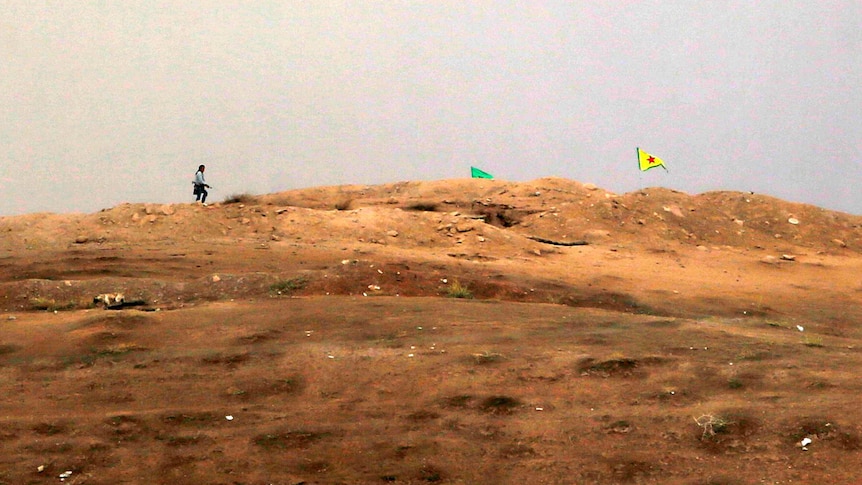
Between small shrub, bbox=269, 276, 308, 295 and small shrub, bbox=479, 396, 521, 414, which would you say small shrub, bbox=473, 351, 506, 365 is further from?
small shrub, bbox=269, 276, 308, 295

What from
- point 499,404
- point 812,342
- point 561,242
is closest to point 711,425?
point 499,404

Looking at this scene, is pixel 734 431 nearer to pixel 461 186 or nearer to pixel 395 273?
pixel 395 273

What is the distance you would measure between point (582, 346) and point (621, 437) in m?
2.49

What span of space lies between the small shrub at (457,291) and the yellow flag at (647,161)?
13893 mm

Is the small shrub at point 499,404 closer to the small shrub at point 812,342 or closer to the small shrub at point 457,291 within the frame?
the small shrub at point 812,342

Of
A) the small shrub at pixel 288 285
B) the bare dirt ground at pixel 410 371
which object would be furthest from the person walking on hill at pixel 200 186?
the small shrub at pixel 288 285

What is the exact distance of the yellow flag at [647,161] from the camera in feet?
80.8

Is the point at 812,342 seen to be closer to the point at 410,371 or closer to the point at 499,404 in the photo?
the point at 499,404

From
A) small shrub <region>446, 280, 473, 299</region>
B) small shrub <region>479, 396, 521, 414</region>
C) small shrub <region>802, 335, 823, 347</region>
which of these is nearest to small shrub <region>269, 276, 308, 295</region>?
small shrub <region>446, 280, 473, 299</region>

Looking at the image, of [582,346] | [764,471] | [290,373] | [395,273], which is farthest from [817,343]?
[395,273]

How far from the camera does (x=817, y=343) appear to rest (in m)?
8.46

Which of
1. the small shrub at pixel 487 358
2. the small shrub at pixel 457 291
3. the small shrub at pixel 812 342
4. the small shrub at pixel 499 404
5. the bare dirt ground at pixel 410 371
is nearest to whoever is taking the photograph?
the bare dirt ground at pixel 410 371

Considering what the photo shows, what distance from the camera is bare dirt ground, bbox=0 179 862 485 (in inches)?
220

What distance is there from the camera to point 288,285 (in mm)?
11844
